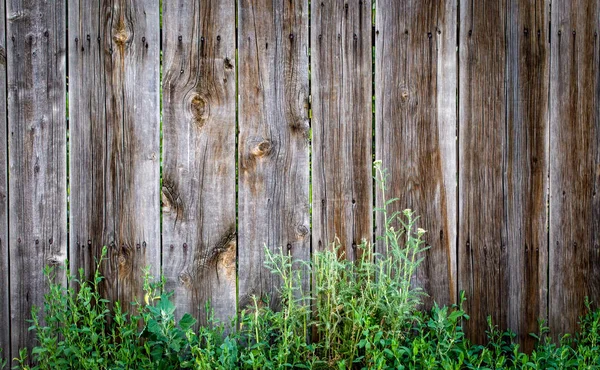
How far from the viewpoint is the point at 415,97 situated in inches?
89.3

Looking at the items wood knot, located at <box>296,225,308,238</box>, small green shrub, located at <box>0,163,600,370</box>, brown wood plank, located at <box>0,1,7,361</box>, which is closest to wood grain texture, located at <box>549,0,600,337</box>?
small green shrub, located at <box>0,163,600,370</box>

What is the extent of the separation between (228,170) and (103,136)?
532mm

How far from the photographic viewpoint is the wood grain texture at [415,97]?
2.26 meters

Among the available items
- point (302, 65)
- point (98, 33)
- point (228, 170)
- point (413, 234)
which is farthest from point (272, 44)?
point (413, 234)

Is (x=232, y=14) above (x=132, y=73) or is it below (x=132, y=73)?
above

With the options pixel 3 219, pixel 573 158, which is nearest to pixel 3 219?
pixel 3 219

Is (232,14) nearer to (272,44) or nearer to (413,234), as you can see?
(272,44)

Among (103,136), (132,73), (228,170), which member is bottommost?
(228,170)

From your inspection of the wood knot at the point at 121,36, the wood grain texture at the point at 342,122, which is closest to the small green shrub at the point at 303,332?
the wood grain texture at the point at 342,122

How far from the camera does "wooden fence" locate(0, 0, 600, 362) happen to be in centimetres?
221

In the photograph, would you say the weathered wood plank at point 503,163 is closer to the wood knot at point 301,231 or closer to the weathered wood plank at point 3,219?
the wood knot at point 301,231

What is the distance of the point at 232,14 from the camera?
2.22 m

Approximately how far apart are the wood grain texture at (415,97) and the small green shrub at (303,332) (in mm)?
121

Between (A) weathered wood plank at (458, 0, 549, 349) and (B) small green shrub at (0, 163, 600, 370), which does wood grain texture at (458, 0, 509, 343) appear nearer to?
(A) weathered wood plank at (458, 0, 549, 349)
